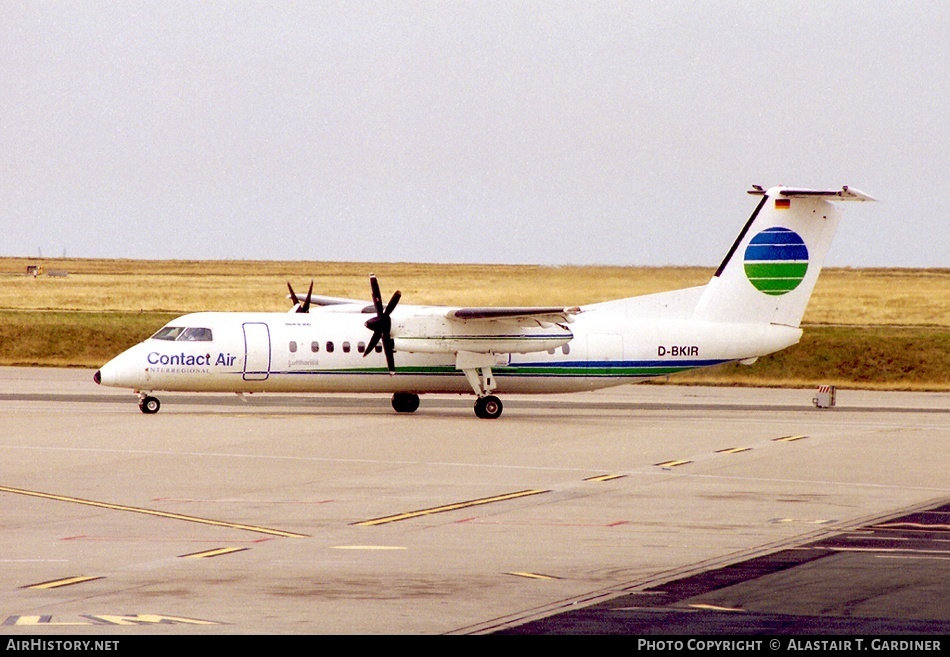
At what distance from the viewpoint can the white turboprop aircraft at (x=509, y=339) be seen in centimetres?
3294

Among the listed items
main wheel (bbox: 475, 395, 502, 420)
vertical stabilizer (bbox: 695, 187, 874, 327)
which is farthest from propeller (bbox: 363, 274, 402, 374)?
vertical stabilizer (bbox: 695, 187, 874, 327)

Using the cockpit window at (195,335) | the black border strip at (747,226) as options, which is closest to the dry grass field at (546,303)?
the black border strip at (747,226)

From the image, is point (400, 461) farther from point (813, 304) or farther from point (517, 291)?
point (813, 304)

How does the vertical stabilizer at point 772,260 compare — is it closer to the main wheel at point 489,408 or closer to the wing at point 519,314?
the wing at point 519,314

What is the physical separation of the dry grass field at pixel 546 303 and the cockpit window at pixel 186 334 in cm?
1006

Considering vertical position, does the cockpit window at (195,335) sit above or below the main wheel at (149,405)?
above

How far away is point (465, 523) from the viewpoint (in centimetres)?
1794

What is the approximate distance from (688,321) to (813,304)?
46.5m

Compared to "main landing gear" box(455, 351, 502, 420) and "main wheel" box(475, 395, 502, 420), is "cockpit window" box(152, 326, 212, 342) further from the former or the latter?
"main wheel" box(475, 395, 502, 420)

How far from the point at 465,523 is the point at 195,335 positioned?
55.8 feet

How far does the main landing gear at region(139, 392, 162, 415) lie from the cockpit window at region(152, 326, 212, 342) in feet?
5.42

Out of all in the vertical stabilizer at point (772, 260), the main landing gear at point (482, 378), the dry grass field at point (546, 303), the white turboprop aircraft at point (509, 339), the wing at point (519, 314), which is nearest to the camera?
the wing at point (519, 314)

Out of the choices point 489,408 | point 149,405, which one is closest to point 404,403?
point 489,408

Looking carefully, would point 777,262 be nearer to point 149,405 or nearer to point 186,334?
point 186,334
